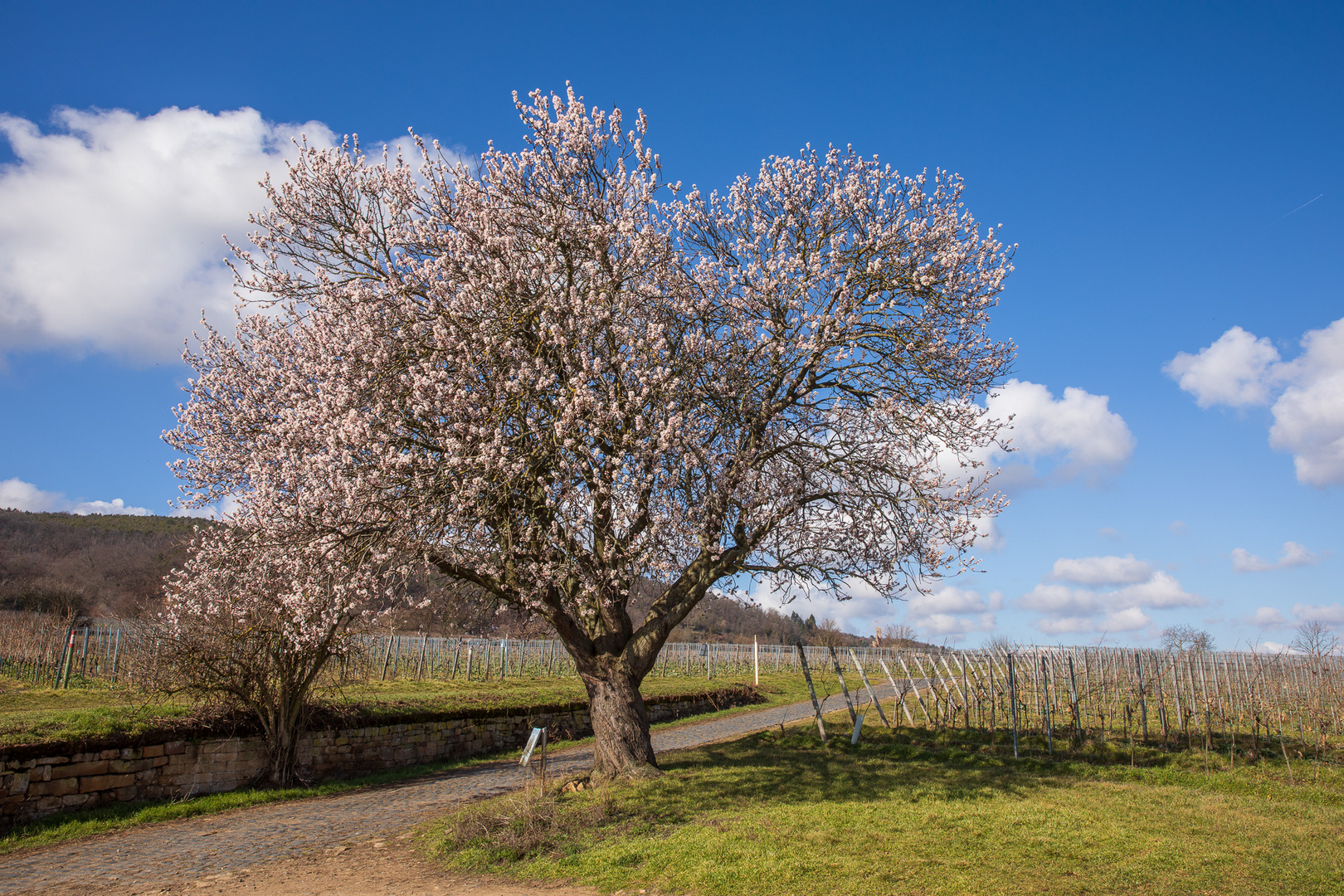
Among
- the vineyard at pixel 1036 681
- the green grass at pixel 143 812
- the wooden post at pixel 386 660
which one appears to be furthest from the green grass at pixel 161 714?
the wooden post at pixel 386 660

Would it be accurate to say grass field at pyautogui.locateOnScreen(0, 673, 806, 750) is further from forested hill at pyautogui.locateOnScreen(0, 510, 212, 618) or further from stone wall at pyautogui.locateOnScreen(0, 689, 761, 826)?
forested hill at pyautogui.locateOnScreen(0, 510, 212, 618)

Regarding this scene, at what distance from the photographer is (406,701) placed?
47.6ft

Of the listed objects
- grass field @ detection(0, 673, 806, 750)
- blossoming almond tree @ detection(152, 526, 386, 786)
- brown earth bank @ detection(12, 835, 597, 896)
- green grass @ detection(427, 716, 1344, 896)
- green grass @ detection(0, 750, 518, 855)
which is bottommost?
green grass @ detection(0, 750, 518, 855)

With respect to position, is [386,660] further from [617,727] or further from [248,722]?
[617,727]

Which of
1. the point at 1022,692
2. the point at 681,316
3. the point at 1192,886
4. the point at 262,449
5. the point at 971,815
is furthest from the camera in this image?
the point at 1022,692

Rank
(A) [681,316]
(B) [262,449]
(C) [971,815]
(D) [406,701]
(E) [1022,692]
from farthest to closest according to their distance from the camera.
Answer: (E) [1022,692] < (D) [406,701] < (A) [681,316] < (B) [262,449] < (C) [971,815]

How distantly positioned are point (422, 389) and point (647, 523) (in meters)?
3.45

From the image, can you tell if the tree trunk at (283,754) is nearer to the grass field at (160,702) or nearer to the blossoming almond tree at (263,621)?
the blossoming almond tree at (263,621)

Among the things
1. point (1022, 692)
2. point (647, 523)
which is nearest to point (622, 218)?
point (647, 523)

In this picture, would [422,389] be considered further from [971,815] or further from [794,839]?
[971,815]

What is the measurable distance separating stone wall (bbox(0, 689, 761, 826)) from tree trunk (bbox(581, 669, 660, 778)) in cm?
479

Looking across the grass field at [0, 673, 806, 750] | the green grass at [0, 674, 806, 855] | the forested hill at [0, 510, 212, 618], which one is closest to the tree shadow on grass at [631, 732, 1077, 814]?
the green grass at [0, 674, 806, 855]

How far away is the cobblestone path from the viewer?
7.21 metres

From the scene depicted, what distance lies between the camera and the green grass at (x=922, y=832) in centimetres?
666
